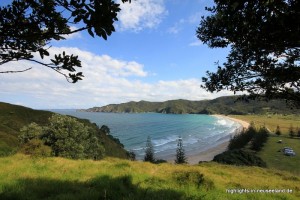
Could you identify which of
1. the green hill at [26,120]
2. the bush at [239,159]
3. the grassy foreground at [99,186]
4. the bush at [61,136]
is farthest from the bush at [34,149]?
the green hill at [26,120]

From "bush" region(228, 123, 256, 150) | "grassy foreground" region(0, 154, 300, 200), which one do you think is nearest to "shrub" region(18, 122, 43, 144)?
"grassy foreground" region(0, 154, 300, 200)

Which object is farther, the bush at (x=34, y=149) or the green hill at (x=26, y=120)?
the green hill at (x=26, y=120)

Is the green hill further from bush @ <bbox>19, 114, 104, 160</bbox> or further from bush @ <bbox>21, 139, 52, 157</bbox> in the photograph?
bush @ <bbox>21, 139, 52, 157</bbox>

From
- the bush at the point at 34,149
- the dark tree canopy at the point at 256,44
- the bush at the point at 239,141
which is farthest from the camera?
the bush at the point at 239,141

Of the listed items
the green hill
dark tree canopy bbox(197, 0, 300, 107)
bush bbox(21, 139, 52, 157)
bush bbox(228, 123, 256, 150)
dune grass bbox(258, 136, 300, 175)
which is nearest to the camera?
dark tree canopy bbox(197, 0, 300, 107)

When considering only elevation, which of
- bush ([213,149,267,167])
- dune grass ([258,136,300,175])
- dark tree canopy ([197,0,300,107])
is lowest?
dune grass ([258,136,300,175])

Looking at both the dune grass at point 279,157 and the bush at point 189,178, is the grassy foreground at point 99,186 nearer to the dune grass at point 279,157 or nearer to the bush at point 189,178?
the bush at point 189,178

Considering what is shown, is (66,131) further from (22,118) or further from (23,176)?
(22,118)

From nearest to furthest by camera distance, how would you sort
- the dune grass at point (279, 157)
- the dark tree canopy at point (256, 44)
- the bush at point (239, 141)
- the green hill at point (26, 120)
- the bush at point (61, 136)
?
the dark tree canopy at point (256, 44) < the bush at point (61, 136) < the dune grass at point (279, 157) < the green hill at point (26, 120) < the bush at point (239, 141)

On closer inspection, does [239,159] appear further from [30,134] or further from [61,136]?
[30,134]

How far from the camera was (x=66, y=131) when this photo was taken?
4212 centimetres

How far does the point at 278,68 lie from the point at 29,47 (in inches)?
316

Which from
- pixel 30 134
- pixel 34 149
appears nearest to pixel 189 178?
pixel 34 149

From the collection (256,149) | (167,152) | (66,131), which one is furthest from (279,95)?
(167,152)
